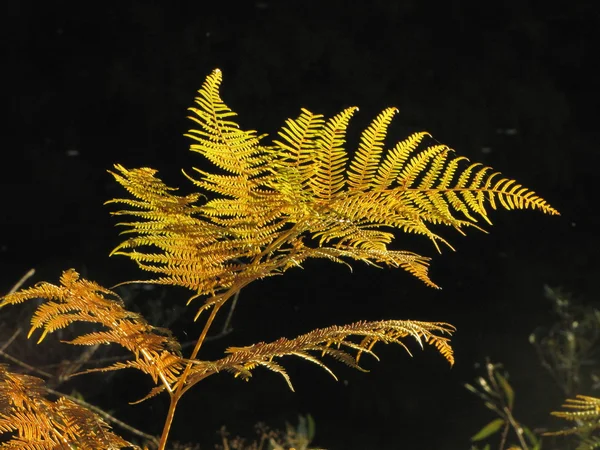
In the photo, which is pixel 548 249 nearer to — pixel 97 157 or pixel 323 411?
pixel 323 411

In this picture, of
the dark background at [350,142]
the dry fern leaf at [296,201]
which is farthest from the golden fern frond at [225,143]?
the dark background at [350,142]

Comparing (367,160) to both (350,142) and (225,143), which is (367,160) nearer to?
(225,143)

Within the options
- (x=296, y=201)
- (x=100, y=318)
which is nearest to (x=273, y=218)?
(x=296, y=201)

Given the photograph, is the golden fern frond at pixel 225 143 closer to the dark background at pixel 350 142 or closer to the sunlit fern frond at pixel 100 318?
the sunlit fern frond at pixel 100 318

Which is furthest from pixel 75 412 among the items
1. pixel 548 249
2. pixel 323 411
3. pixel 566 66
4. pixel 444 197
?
pixel 566 66

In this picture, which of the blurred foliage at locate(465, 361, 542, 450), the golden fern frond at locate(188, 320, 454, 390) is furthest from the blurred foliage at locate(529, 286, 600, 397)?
the golden fern frond at locate(188, 320, 454, 390)

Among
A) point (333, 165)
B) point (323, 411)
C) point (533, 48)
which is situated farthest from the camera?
point (533, 48)
